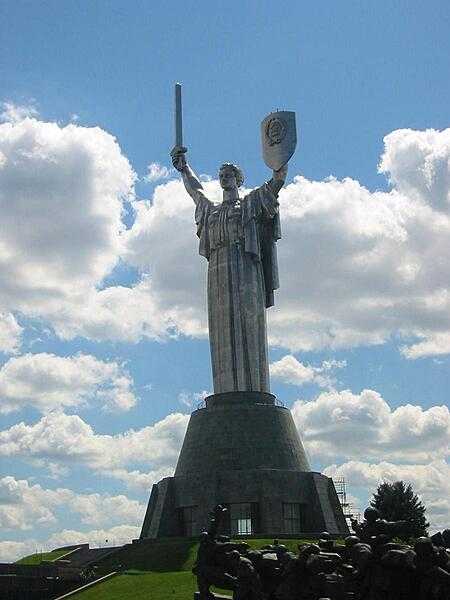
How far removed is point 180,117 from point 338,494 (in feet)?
62.7

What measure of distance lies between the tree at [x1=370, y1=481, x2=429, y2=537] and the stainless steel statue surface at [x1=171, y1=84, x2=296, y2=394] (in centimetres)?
760

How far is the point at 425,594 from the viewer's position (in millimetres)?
11992

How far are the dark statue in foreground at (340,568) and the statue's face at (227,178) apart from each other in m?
26.8

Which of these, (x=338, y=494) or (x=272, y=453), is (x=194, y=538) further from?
(x=338, y=494)

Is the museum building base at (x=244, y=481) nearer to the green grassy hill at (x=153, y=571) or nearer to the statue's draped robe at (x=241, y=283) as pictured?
the statue's draped robe at (x=241, y=283)

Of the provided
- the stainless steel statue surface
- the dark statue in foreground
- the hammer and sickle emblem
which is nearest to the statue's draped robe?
the stainless steel statue surface

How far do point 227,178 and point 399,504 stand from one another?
16.7 metres

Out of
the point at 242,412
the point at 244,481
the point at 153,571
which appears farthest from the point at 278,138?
the point at 153,571

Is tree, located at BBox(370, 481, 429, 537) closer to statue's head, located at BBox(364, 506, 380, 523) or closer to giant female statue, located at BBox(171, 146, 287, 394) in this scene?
giant female statue, located at BBox(171, 146, 287, 394)

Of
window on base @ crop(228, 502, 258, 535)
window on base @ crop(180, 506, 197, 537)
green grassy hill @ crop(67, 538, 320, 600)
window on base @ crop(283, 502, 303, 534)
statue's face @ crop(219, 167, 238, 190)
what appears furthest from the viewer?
statue's face @ crop(219, 167, 238, 190)

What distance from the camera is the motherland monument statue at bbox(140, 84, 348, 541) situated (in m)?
34.6

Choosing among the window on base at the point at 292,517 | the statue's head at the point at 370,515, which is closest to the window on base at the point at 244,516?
the window on base at the point at 292,517

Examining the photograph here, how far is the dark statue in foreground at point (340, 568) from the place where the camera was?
12055 millimetres

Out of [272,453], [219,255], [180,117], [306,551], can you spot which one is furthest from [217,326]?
[306,551]
